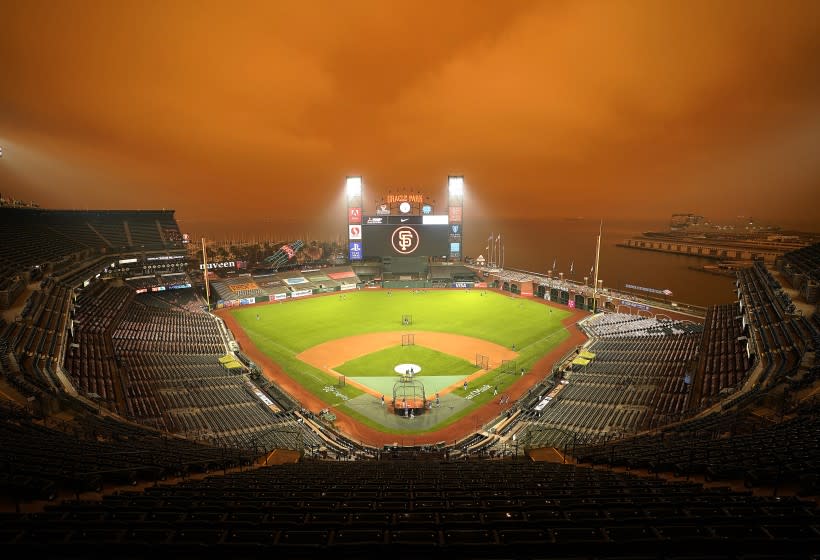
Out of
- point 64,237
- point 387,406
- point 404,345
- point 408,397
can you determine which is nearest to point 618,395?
point 408,397

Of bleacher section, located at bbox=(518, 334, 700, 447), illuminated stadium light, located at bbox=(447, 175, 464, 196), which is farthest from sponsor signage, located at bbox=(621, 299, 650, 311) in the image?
illuminated stadium light, located at bbox=(447, 175, 464, 196)

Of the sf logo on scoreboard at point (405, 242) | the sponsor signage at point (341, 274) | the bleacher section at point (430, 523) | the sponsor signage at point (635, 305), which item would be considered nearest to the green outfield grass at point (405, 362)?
A: the bleacher section at point (430, 523)

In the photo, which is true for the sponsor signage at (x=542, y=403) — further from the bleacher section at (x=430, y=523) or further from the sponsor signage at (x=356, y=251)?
the sponsor signage at (x=356, y=251)

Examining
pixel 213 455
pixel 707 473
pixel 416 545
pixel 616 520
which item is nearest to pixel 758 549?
pixel 616 520

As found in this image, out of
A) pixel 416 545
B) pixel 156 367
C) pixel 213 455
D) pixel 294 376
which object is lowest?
pixel 294 376

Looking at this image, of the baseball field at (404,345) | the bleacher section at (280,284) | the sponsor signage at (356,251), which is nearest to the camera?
the baseball field at (404,345)

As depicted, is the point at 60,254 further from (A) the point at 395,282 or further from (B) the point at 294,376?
(A) the point at 395,282

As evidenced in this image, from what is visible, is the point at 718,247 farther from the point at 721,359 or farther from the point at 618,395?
the point at 618,395
